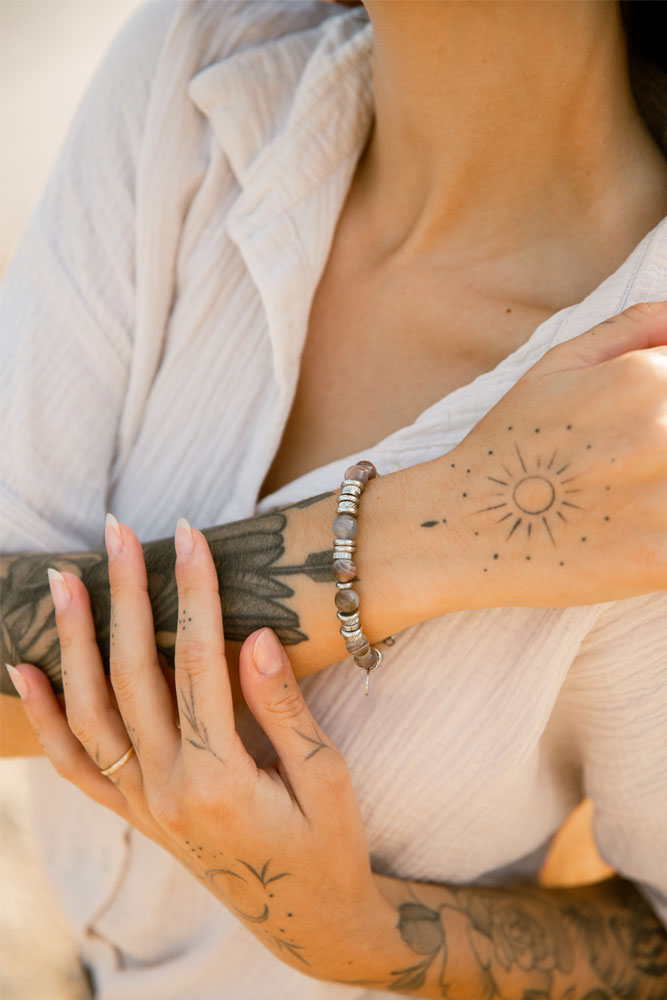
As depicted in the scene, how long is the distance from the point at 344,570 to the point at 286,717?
0.67ft

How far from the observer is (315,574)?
3.35 ft

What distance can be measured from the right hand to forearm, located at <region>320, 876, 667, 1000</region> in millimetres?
540

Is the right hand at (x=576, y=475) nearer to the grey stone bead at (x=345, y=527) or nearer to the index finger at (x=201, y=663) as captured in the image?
the grey stone bead at (x=345, y=527)

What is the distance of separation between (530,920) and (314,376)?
37.9 inches

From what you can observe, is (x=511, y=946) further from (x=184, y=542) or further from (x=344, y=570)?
(x=184, y=542)

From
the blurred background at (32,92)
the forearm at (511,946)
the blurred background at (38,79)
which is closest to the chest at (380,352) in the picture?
the forearm at (511,946)

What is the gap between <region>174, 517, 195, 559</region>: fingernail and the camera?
1.04 metres

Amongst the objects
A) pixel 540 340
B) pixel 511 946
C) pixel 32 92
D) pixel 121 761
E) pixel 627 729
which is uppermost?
pixel 32 92

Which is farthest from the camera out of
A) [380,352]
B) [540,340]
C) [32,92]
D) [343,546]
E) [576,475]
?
[32,92]

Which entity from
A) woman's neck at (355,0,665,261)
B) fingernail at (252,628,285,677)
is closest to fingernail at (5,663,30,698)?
fingernail at (252,628,285,677)

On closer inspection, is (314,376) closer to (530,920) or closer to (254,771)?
(254,771)

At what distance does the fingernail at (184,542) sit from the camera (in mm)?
1040

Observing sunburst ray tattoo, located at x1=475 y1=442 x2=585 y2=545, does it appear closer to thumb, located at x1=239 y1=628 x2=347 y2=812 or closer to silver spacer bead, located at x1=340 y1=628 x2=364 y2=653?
silver spacer bead, located at x1=340 y1=628 x2=364 y2=653

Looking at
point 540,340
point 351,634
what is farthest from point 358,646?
point 540,340
